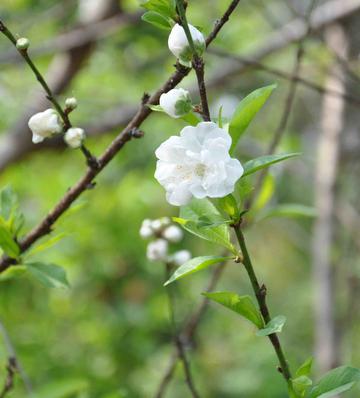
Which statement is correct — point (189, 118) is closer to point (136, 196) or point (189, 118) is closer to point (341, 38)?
point (136, 196)

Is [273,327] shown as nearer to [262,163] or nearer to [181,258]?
[262,163]

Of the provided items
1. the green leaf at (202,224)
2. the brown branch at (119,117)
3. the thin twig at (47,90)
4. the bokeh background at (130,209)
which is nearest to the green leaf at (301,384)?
the green leaf at (202,224)

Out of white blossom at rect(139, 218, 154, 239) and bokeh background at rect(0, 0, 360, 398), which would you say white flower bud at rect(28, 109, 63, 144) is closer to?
white blossom at rect(139, 218, 154, 239)

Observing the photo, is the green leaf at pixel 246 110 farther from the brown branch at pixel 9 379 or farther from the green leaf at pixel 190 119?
the brown branch at pixel 9 379

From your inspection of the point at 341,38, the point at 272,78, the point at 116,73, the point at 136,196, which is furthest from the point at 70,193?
the point at 272,78

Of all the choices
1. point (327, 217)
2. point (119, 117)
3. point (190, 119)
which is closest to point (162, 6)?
point (190, 119)

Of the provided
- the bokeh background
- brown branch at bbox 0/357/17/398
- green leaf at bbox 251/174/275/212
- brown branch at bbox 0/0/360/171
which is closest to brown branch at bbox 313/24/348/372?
the bokeh background
